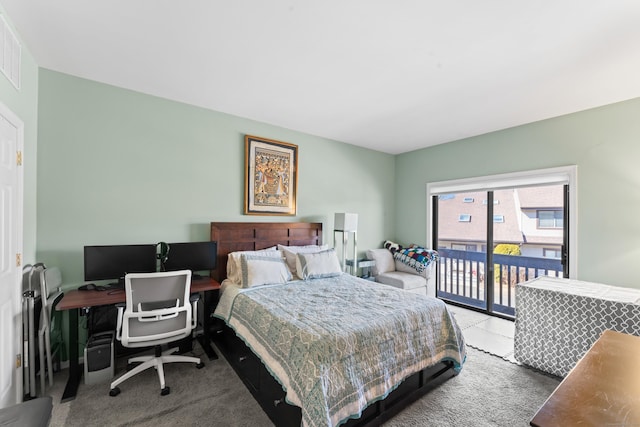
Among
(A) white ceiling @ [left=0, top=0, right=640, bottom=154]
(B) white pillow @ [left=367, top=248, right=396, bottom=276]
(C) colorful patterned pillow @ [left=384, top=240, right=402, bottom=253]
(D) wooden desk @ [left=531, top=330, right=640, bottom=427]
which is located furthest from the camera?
(C) colorful patterned pillow @ [left=384, top=240, right=402, bottom=253]

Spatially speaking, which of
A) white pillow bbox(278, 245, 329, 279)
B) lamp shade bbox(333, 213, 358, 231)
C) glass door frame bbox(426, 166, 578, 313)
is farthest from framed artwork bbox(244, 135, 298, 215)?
glass door frame bbox(426, 166, 578, 313)

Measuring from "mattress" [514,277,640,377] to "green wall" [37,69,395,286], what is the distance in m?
3.00

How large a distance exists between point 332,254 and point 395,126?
1967 millimetres

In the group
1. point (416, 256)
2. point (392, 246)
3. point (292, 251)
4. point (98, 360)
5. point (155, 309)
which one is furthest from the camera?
point (392, 246)

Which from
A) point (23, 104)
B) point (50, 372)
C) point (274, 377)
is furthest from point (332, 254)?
point (23, 104)

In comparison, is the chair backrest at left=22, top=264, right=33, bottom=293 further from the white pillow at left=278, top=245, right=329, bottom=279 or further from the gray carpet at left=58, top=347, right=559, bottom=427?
the white pillow at left=278, top=245, right=329, bottom=279

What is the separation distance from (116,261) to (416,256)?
3940 mm

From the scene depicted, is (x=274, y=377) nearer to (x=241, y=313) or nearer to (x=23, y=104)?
(x=241, y=313)

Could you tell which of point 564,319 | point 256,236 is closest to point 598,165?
point 564,319

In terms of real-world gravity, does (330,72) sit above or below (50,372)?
above

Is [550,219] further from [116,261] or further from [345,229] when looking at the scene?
[116,261]

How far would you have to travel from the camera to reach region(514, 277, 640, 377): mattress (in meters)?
2.21

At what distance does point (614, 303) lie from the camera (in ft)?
7.28

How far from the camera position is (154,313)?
214cm
